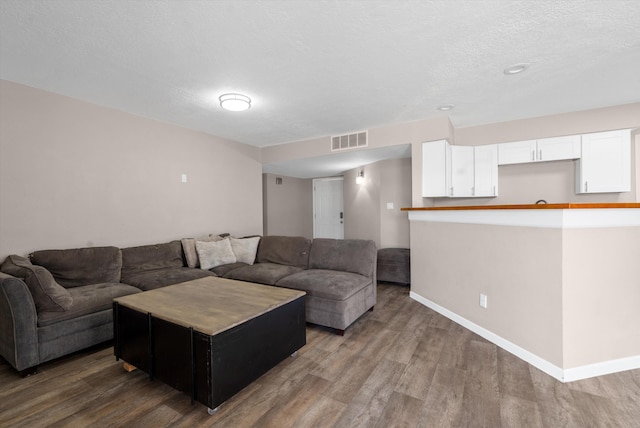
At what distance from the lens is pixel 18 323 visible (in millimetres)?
1998

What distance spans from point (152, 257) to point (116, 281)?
1.68 feet

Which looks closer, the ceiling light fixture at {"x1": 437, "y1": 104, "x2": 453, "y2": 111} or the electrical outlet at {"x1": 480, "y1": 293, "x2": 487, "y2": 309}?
the electrical outlet at {"x1": 480, "y1": 293, "x2": 487, "y2": 309}

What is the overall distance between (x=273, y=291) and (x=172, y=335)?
2.65ft

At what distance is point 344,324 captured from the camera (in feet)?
8.80

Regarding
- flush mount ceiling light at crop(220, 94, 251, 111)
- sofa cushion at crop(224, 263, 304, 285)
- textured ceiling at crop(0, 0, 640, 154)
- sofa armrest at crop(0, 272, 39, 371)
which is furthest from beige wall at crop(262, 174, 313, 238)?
sofa armrest at crop(0, 272, 39, 371)

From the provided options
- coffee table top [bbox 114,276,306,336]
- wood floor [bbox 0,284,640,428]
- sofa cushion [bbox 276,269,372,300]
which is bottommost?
wood floor [bbox 0,284,640,428]

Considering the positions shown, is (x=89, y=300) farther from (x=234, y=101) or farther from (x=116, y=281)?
(x=234, y=101)

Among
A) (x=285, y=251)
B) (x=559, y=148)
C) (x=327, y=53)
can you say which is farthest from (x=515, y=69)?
(x=285, y=251)

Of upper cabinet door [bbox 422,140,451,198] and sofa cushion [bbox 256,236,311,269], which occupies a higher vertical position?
upper cabinet door [bbox 422,140,451,198]

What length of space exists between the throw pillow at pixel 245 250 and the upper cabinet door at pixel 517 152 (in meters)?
3.81

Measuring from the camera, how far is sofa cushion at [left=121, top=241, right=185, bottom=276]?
326 cm

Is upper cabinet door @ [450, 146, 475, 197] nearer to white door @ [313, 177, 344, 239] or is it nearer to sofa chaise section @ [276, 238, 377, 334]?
sofa chaise section @ [276, 238, 377, 334]

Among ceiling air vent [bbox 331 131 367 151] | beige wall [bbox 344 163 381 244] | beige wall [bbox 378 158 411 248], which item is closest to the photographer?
ceiling air vent [bbox 331 131 367 151]

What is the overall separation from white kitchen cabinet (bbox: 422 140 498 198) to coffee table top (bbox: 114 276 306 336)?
8.58 ft
